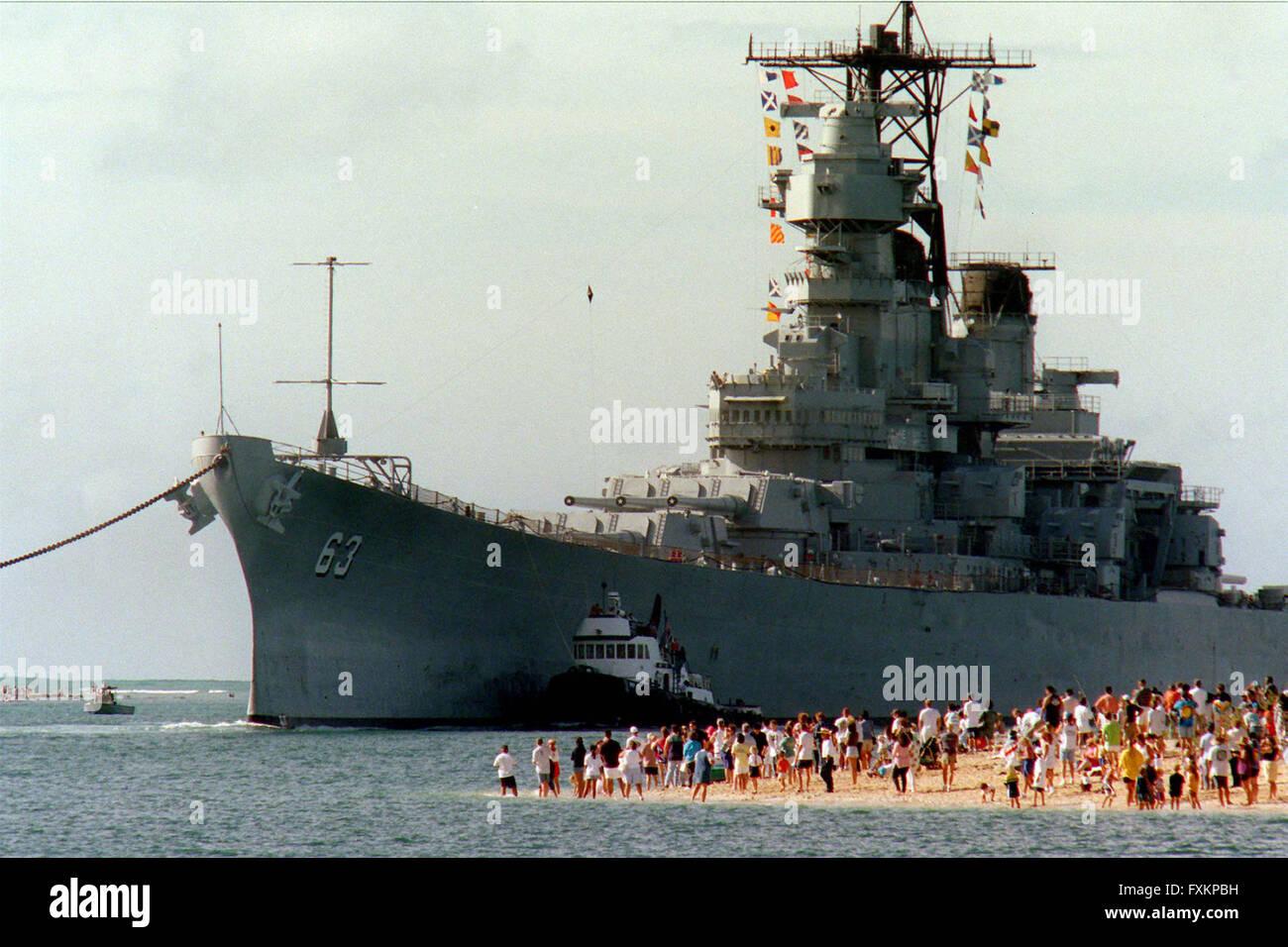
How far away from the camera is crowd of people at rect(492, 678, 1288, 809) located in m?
31.4

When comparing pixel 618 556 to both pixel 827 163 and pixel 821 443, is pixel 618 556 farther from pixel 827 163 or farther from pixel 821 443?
pixel 827 163

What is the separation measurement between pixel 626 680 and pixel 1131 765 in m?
16.0

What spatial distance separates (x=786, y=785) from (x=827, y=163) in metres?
24.4

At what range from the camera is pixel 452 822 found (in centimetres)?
Answer: 3119

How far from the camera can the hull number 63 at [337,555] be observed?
147 ft

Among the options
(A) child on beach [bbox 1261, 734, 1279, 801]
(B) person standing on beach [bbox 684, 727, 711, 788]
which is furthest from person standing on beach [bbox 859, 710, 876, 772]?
(A) child on beach [bbox 1261, 734, 1279, 801]

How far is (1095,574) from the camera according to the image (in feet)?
195

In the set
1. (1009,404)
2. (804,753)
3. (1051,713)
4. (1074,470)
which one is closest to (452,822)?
(804,753)

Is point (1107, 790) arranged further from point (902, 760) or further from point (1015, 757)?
point (902, 760)

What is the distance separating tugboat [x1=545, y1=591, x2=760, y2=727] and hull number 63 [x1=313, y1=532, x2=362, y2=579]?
16.3ft

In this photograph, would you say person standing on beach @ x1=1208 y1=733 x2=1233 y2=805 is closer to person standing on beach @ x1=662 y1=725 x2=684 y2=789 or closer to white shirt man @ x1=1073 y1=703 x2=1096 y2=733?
white shirt man @ x1=1073 y1=703 x2=1096 y2=733
